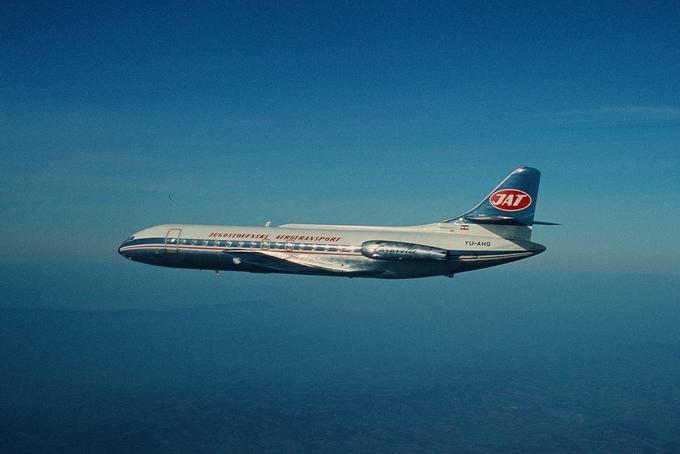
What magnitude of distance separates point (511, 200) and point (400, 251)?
989cm

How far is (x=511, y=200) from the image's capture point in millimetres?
42281

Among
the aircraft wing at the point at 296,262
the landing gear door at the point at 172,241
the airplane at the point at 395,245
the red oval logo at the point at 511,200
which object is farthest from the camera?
the landing gear door at the point at 172,241

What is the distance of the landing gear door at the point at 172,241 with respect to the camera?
51531 millimetres

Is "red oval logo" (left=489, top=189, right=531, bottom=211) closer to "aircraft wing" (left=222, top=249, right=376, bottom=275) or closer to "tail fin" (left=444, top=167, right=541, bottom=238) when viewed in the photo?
"tail fin" (left=444, top=167, right=541, bottom=238)

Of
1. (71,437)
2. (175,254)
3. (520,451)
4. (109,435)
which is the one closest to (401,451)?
(520,451)

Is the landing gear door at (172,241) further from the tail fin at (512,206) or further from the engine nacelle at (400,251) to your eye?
the tail fin at (512,206)

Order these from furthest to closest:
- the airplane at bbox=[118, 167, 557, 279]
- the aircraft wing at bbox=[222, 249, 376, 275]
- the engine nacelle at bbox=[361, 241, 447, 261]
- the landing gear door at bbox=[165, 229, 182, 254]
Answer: the landing gear door at bbox=[165, 229, 182, 254] → the aircraft wing at bbox=[222, 249, 376, 275] → the airplane at bbox=[118, 167, 557, 279] → the engine nacelle at bbox=[361, 241, 447, 261]

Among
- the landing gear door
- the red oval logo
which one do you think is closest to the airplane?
the red oval logo

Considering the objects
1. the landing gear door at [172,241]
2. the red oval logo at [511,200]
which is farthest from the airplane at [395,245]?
the landing gear door at [172,241]

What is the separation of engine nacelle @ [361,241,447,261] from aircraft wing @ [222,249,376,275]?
1.74 metres

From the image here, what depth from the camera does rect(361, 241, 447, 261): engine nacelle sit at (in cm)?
4112

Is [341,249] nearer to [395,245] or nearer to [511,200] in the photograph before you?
[395,245]

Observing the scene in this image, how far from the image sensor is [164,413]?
19275cm

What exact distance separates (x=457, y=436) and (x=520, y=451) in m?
23.3
